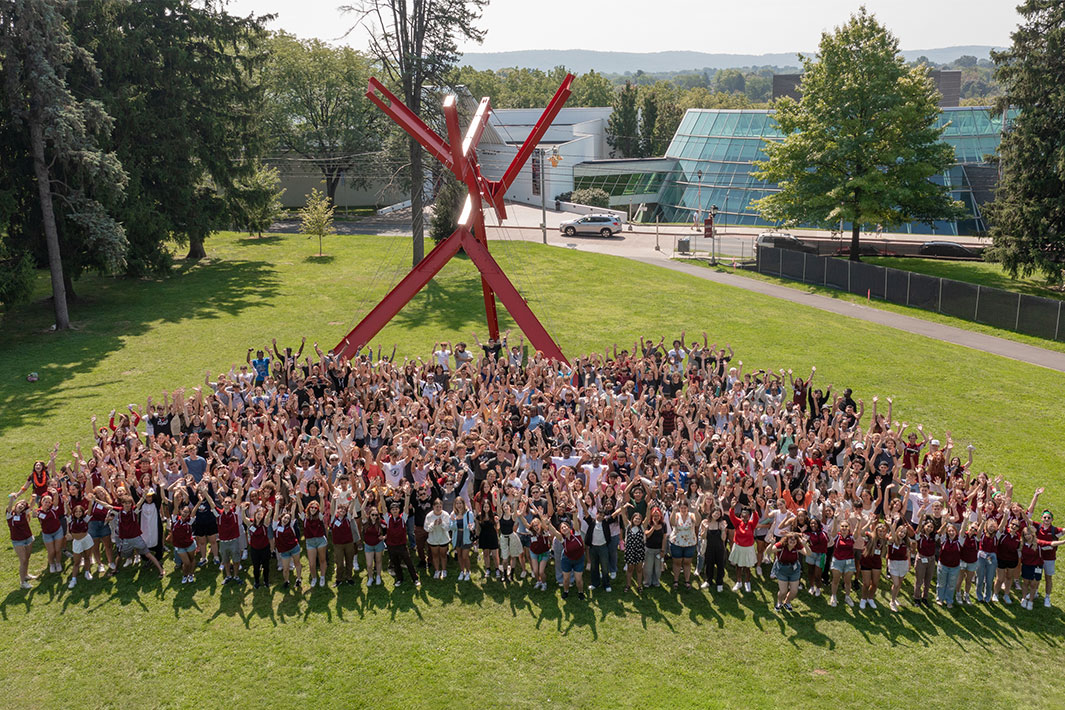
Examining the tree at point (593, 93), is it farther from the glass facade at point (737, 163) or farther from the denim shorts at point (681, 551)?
the denim shorts at point (681, 551)

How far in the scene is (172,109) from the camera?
3066 cm

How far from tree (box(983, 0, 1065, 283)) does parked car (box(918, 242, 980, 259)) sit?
10169 mm

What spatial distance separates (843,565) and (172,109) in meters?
29.5

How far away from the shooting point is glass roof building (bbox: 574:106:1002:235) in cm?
5238

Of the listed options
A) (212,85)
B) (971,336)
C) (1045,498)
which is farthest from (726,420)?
(212,85)

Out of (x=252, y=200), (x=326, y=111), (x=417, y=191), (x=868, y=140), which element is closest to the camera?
(x=417, y=191)

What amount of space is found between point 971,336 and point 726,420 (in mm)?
16298

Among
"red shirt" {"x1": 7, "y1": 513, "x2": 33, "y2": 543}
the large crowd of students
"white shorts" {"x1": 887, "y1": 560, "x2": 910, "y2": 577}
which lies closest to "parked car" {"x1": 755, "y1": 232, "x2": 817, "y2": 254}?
the large crowd of students

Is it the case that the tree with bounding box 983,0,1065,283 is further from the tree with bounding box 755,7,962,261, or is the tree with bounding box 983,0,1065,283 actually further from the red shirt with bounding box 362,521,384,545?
the red shirt with bounding box 362,521,384,545

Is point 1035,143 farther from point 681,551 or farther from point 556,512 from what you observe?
point 556,512

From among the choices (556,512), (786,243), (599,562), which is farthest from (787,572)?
(786,243)

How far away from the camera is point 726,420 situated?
1507 cm

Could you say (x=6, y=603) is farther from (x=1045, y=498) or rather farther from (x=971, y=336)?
(x=971, y=336)

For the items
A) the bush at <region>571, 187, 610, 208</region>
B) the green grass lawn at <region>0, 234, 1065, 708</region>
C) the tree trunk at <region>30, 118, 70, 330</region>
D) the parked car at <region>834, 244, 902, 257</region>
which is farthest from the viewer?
the bush at <region>571, 187, 610, 208</region>
